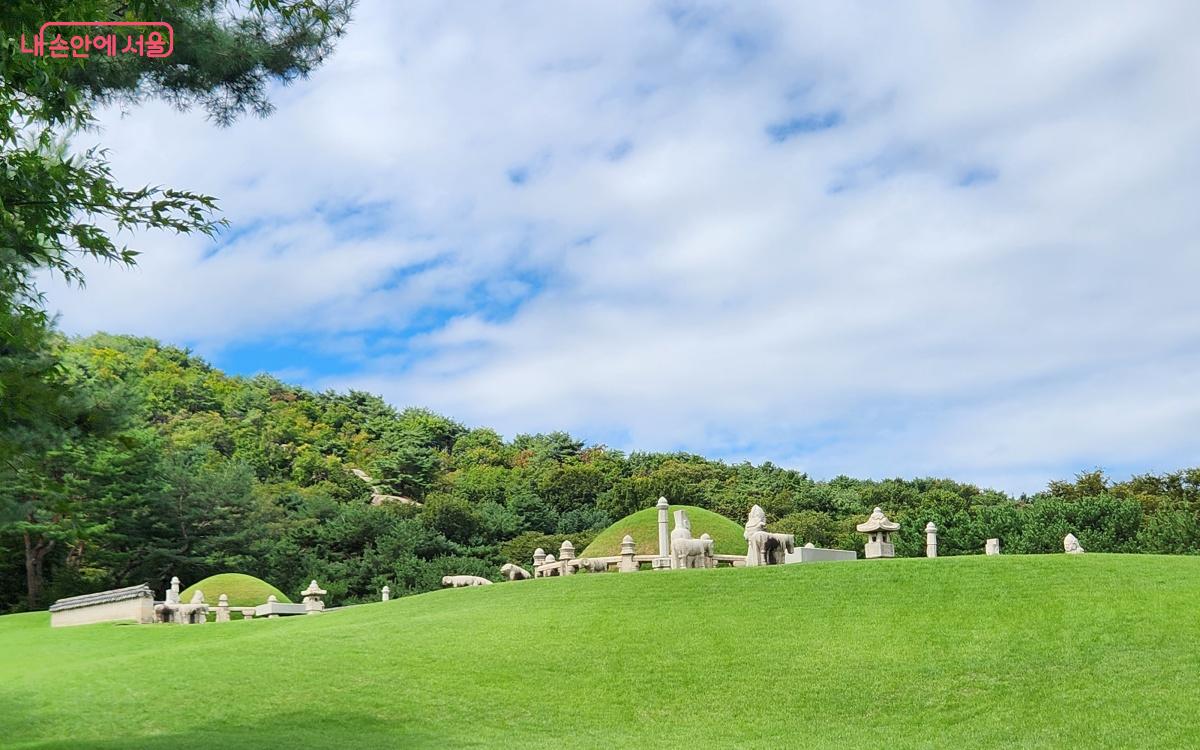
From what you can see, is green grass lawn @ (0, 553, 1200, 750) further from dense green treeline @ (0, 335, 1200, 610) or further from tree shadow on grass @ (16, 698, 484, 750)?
dense green treeline @ (0, 335, 1200, 610)

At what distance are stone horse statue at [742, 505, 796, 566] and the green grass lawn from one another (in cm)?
251

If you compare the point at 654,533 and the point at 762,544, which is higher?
the point at 654,533

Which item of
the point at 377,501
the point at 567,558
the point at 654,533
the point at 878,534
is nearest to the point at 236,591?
the point at 567,558

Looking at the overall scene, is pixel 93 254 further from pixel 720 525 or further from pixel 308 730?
pixel 720 525

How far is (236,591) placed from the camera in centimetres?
3912

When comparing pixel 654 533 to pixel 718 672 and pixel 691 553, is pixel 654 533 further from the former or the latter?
pixel 718 672

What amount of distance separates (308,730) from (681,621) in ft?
27.9

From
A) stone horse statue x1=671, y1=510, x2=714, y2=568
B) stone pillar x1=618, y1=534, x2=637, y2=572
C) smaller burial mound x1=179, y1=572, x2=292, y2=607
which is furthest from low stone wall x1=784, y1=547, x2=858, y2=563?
smaller burial mound x1=179, y1=572, x2=292, y2=607

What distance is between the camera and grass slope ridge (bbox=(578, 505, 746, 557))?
32281 millimetres

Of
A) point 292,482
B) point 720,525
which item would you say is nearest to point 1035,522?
point 720,525

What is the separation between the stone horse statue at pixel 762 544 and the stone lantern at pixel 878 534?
2386mm

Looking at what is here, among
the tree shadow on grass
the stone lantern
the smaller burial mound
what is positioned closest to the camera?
the tree shadow on grass

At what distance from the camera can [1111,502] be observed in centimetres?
4331

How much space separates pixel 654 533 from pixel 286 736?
19.0 metres
